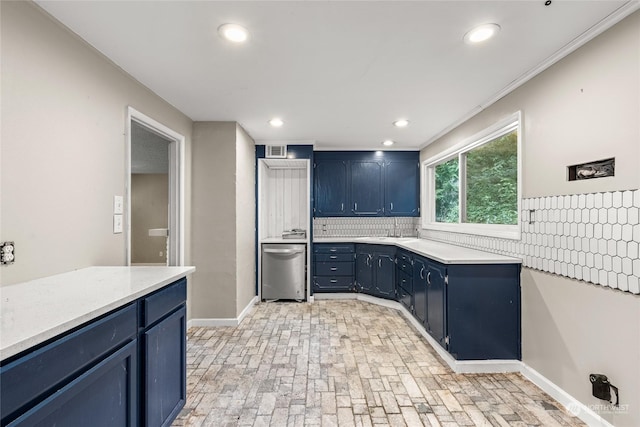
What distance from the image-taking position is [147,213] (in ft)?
22.6

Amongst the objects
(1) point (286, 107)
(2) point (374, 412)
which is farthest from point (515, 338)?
(1) point (286, 107)

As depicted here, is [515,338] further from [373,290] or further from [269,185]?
[269,185]

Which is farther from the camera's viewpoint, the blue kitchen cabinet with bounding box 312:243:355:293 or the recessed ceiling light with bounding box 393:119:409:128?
the blue kitchen cabinet with bounding box 312:243:355:293

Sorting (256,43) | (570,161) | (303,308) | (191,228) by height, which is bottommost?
(303,308)

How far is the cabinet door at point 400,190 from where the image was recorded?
526cm

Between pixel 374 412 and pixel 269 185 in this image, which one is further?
pixel 269 185

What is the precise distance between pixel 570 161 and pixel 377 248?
288 cm

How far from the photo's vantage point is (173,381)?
6.18 feet

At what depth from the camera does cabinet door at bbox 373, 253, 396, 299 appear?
456 cm

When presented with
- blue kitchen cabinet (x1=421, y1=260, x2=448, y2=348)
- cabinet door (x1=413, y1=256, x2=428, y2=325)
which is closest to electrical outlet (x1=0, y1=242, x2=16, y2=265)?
blue kitchen cabinet (x1=421, y1=260, x2=448, y2=348)

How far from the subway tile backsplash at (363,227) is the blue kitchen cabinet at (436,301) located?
7.22 ft

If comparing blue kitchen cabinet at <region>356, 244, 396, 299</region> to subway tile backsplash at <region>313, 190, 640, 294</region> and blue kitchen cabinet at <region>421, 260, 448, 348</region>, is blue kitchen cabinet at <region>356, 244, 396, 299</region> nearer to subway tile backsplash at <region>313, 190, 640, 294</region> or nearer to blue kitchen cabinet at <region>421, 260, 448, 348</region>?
blue kitchen cabinet at <region>421, 260, 448, 348</region>

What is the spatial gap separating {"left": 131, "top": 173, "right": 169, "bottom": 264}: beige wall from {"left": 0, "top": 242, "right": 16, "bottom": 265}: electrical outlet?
18.6 ft

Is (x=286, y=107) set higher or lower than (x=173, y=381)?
higher
